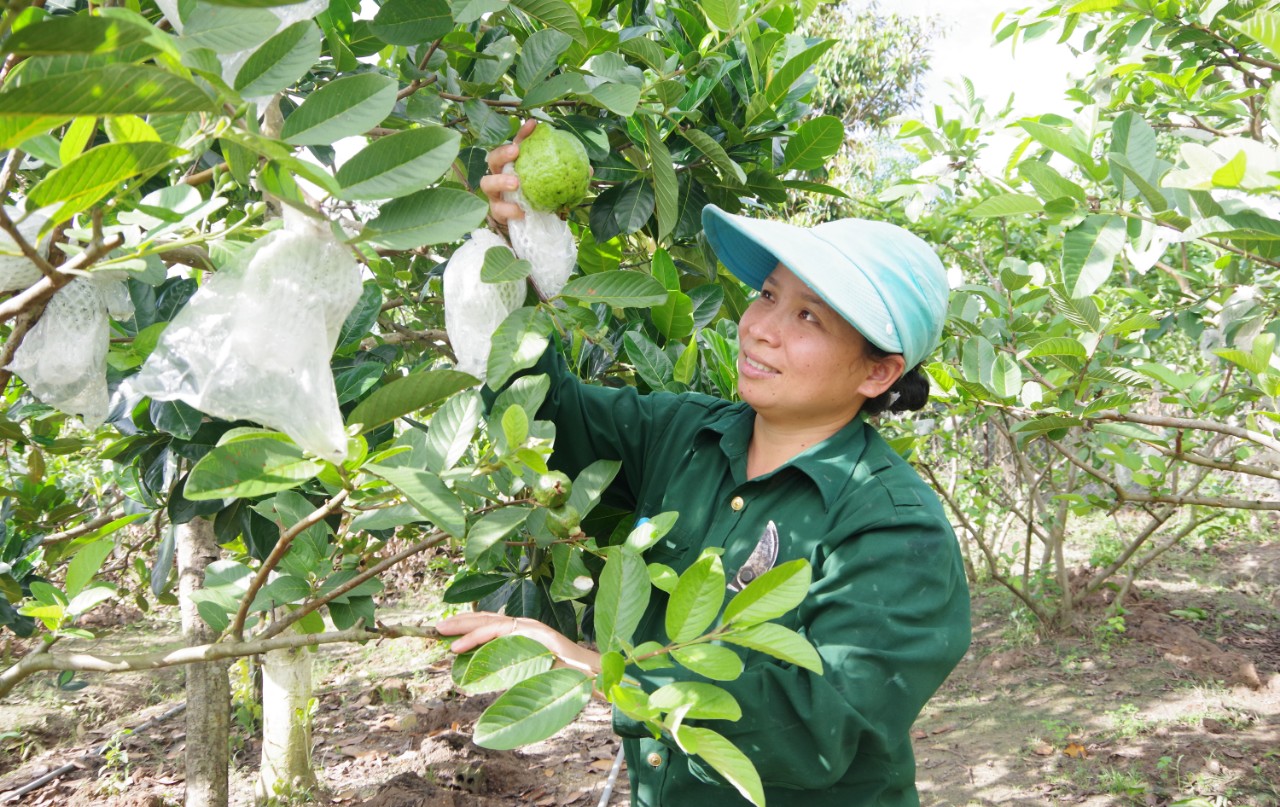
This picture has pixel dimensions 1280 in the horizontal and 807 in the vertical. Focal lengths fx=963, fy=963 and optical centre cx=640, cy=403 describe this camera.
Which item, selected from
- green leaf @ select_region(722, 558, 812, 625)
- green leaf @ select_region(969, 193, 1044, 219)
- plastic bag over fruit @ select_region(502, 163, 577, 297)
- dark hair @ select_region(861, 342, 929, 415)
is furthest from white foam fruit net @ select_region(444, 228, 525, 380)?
green leaf @ select_region(969, 193, 1044, 219)

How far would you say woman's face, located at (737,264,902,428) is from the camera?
1335 millimetres

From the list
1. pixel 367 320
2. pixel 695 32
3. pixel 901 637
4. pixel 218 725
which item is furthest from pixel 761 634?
pixel 218 725

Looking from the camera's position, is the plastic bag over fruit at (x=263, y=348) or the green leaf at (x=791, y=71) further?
the green leaf at (x=791, y=71)

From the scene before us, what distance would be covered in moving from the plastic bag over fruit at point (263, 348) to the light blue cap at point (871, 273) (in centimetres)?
59

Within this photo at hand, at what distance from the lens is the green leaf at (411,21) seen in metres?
1.05

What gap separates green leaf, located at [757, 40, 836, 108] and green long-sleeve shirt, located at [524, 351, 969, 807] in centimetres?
47

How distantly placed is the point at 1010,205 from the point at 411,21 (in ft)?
3.02

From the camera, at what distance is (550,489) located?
3.34 ft

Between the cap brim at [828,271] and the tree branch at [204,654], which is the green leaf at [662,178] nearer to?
the cap brim at [828,271]

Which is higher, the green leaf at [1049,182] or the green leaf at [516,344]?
the green leaf at [1049,182]

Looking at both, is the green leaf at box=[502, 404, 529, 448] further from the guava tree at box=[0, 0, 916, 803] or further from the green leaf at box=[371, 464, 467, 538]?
the green leaf at box=[371, 464, 467, 538]

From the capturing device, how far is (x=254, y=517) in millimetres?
1383

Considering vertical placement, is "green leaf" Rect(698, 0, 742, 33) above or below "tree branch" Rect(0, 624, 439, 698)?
above

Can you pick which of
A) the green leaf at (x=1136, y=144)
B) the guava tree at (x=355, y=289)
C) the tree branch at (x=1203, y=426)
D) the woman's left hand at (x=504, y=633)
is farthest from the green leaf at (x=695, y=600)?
the tree branch at (x=1203, y=426)
